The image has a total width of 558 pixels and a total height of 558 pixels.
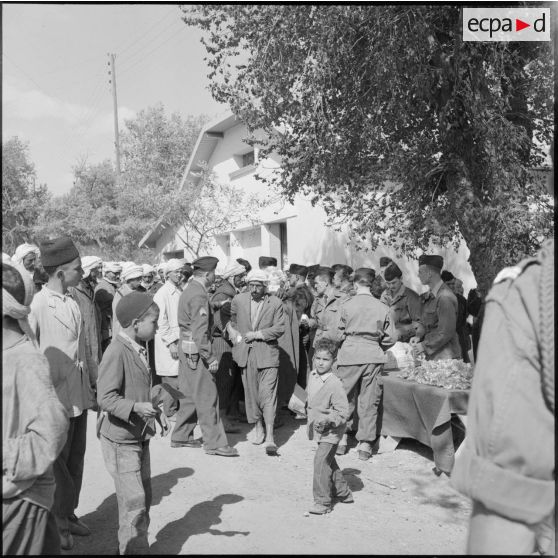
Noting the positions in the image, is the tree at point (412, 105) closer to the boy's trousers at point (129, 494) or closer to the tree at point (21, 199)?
the boy's trousers at point (129, 494)

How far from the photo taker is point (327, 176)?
9891mm

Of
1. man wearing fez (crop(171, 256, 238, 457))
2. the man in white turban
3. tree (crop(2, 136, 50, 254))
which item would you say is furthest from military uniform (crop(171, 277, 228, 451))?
tree (crop(2, 136, 50, 254))

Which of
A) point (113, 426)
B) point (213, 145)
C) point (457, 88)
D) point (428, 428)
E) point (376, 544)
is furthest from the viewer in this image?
point (213, 145)

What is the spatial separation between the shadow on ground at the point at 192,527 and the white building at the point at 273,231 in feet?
29.7

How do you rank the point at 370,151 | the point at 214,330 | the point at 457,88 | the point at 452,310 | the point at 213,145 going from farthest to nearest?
the point at 213,145 → the point at 370,151 → the point at 214,330 → the point at 457,88 → the point at 452,310

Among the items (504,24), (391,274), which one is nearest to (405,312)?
(391,274)

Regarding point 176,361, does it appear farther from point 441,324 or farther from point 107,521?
point 441,324

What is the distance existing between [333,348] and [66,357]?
2353 millimetres

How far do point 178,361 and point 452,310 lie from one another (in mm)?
3240

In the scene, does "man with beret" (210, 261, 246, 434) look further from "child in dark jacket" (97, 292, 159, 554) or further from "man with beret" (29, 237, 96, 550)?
"child in dark jacket" (97, 292, 159, 554)

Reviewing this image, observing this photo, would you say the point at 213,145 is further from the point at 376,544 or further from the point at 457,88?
the point at 376,544

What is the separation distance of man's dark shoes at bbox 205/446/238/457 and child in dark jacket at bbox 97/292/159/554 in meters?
2.64

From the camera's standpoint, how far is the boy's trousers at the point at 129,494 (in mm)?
3801

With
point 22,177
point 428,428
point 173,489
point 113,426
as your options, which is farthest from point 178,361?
point 22,177
